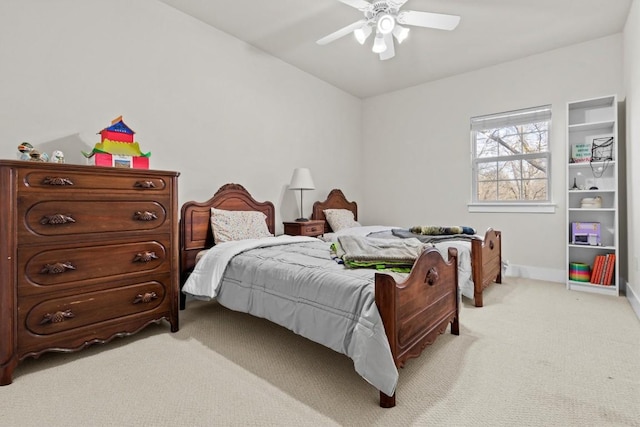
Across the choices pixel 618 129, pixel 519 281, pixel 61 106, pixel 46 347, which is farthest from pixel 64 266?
pixel 618 129

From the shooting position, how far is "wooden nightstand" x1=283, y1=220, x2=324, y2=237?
3689 mm

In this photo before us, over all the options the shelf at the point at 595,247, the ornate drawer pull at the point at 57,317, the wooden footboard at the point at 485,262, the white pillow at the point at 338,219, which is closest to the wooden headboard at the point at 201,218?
the ornate drawer pull at the point at 57,317

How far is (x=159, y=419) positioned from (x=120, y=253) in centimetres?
113

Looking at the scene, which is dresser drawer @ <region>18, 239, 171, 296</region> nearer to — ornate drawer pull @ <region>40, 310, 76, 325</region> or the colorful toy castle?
ornate drawer pull @ <region>40, 310, 76, 325</region>

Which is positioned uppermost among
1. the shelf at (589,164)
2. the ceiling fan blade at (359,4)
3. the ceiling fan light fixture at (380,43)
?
the ceiling fan blade at (359,4)

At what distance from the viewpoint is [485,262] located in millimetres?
2996

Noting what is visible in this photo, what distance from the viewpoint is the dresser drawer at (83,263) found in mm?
1743

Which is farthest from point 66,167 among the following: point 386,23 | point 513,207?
point 513,207

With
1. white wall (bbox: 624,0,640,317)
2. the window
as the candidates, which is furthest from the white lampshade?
white wall (bbox: 624,0,640,317)

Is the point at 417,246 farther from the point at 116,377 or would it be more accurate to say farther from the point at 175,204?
the point at 116,377

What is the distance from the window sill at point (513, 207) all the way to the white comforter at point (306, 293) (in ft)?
8.60

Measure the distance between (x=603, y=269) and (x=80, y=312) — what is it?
4553 mm

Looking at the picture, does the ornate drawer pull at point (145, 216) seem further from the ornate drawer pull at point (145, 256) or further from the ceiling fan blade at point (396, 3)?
the ceiling fan blade at point (396, 3)

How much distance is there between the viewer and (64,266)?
1.84 meters
